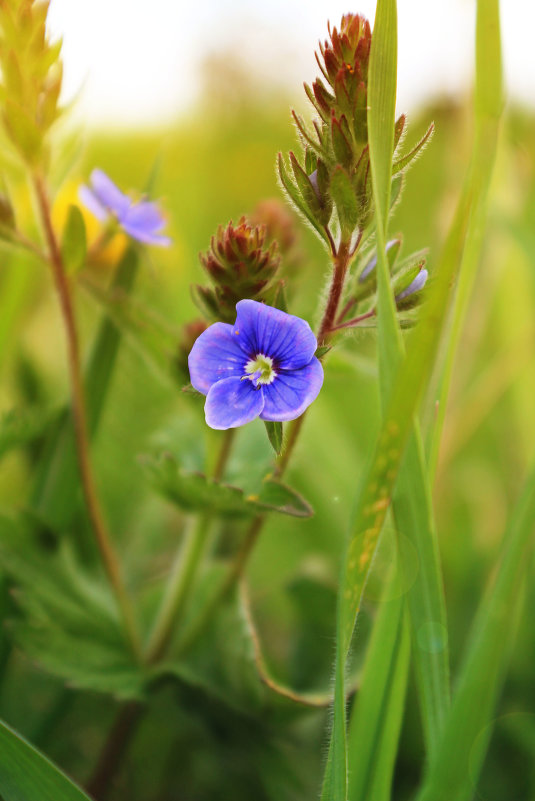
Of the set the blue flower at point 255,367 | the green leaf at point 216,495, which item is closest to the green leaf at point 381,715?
the green leaf at point 216,495

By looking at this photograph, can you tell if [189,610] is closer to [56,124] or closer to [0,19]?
[56,124]

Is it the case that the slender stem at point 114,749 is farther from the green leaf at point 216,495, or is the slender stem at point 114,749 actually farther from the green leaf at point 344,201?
the green leaf at point 344,201

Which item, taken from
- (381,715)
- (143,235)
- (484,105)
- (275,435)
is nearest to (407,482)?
(275,435)

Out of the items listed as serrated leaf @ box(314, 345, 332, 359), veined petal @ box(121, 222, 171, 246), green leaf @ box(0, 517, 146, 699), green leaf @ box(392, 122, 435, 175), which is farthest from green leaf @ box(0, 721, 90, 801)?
green leaf @ box(392, 122, 435, 175)

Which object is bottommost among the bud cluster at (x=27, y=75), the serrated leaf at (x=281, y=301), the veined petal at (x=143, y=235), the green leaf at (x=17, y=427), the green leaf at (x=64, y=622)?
the green leaf at (x=64, y=622)

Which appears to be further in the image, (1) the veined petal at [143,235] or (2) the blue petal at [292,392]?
(1) the veined petal at [143,235]

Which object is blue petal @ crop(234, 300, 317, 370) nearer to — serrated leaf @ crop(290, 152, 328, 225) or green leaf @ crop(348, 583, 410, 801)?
serrated leaf @ crop(290, 152, 328, 225)

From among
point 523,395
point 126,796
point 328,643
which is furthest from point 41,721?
point 523,395

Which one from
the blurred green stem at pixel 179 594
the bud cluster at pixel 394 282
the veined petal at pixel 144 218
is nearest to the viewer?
the bud cluster at pixel 394 282
